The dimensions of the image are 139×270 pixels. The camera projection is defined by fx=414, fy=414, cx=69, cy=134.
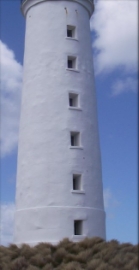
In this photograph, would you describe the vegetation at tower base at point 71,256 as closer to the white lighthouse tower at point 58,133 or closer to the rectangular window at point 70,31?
the white lighthouse tower at point 58,133

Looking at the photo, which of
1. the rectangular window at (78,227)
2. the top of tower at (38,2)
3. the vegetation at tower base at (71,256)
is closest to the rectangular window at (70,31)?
the top of tower at (38,2)

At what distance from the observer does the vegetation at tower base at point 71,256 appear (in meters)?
17.9

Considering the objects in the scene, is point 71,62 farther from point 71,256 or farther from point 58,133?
point 71,256

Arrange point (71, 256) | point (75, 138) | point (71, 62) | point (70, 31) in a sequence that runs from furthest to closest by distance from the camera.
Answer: point (70, 31) → point (71, 62) → point (75, 138) → point (71, 256)

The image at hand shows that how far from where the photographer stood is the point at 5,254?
1994 centimetres

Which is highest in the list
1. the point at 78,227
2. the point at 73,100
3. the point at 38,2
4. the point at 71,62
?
the point at 38,2

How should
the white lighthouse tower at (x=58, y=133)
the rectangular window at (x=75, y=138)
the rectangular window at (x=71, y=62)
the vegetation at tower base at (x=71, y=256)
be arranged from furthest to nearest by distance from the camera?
1. the rectangular window at (x=71, y=62)
2. the rectangular window at (x=75, y=138)
3. the white lighthouse tower at (x=58, y=133)
4. the vegetation at tower base at (x=71, y=256)

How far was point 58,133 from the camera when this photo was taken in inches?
869

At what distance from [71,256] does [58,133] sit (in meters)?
6.50

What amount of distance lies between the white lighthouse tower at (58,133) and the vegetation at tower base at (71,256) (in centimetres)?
98

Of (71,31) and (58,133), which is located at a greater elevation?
(71,31)

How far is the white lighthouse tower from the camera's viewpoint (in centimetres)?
2109

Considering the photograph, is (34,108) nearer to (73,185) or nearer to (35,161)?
(35,161)

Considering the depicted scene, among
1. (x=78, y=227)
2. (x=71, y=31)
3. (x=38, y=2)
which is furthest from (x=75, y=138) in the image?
(x=38, y=2)
